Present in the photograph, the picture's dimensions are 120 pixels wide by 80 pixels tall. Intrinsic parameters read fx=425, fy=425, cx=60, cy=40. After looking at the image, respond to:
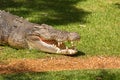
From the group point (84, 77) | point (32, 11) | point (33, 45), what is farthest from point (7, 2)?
point (84, 77)

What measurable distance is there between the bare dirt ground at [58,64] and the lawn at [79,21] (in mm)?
330

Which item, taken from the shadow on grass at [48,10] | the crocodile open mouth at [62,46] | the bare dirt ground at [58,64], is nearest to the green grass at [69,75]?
the bare dirt ground at [58,64]

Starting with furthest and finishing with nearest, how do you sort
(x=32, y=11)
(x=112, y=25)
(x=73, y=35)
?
(x=32, y=11), (x=112, y=25), (x=73, y=35)

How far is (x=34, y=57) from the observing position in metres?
9.59

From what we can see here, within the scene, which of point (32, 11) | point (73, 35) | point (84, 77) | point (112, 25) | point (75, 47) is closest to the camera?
point (84, 77)

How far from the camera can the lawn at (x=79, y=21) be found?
31.6 ft

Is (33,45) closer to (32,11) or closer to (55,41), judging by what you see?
(55,41)

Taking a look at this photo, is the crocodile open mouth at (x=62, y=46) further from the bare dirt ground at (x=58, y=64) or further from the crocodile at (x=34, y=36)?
the bare dirt ground at (x=58, y=64)

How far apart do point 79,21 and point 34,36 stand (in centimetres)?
328

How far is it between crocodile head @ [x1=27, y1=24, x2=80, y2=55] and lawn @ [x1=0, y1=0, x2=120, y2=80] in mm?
177

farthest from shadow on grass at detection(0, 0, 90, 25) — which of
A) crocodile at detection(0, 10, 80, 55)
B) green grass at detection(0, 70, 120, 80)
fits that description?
green grass at detection(0, 70, 120, 80)

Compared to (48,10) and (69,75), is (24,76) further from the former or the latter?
(48,10)

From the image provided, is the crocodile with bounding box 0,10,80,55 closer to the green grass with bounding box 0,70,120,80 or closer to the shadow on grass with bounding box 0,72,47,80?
the green grass with bounding box 0,70,120,80

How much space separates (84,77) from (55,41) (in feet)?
6.74
